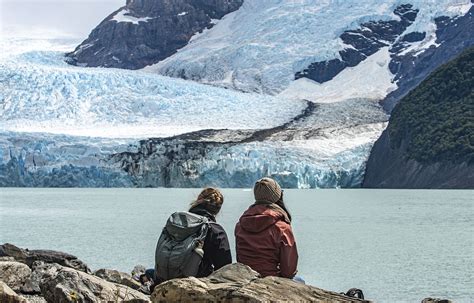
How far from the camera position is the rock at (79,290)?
671cm

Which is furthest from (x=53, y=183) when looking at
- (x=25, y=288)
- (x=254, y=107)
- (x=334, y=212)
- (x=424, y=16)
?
(x=424, y=16)

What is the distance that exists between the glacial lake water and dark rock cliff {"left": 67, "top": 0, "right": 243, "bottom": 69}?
61.2m

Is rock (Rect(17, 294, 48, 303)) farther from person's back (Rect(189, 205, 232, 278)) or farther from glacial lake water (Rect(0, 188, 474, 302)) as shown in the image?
glacial lake water (Rect(0, 188, 474, 302))

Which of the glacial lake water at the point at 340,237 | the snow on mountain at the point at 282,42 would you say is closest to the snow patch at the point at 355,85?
the snow on mountain at the point at 282,42

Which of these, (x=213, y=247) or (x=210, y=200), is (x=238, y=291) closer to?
(x=213, y=247)

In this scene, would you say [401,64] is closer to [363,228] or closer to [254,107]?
[254,107]

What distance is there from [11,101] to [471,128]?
26.5 m

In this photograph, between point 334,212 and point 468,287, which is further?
point 334,212

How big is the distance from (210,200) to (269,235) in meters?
0.48

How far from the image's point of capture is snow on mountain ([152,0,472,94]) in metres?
76.8

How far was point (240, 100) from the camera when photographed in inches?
2276

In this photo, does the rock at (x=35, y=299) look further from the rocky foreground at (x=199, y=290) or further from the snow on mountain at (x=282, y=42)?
the snow on mountain at (x=282, y=42)

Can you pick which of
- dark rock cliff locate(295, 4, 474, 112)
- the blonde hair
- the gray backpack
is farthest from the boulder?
dark rock cliff locate(295, 4, 474, 112)

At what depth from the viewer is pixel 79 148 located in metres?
45.6
